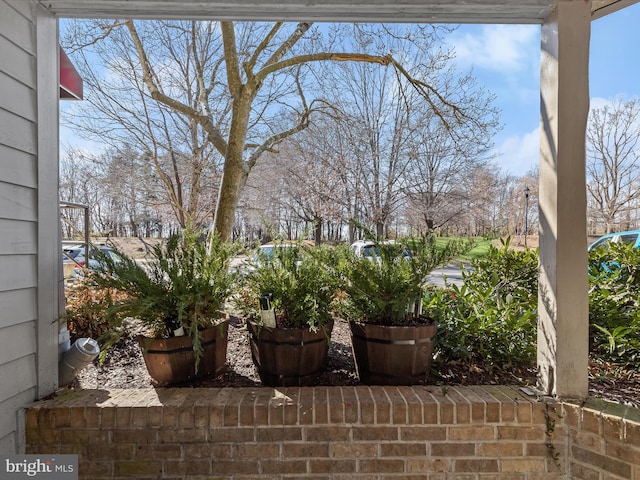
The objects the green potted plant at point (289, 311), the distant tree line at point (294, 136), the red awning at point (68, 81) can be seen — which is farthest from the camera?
the distant tree line at point (294, 136)

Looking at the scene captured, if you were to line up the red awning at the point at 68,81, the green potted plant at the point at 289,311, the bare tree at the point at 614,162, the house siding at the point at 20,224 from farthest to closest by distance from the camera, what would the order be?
the bare tree at the point at 614,162 < the red awning at the point at 68,81 < the green potted plant at the point at 289,311 < the house siding at the point at 20,224

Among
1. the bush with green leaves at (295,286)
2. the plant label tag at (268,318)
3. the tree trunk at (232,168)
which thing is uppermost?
the tree trunk at (232,168)

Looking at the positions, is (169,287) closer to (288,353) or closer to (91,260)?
(288,353)

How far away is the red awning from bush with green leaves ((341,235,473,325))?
2.04 metres

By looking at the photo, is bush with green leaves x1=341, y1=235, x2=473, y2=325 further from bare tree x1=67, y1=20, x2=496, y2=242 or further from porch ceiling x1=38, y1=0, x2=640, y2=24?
bare tree x1=67, y1=20, x2=496, y2=242

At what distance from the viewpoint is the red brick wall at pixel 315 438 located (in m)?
1.38

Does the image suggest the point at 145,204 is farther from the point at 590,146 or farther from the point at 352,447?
the point at 590,146

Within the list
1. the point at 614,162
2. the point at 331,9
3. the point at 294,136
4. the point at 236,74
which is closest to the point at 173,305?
the point at 331,9

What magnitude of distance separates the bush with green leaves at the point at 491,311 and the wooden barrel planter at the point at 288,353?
691mm

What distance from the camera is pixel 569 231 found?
4.82 ft

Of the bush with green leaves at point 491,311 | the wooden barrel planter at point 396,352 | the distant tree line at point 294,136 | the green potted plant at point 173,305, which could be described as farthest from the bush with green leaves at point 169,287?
the distant tree line at point 294,136

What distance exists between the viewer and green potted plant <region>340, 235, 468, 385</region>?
1548 millimetres

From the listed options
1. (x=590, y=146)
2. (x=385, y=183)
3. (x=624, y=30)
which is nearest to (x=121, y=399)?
(x=624, y=30)

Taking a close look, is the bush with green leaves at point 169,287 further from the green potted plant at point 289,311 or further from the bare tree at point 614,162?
the bare tree at point 614,162
